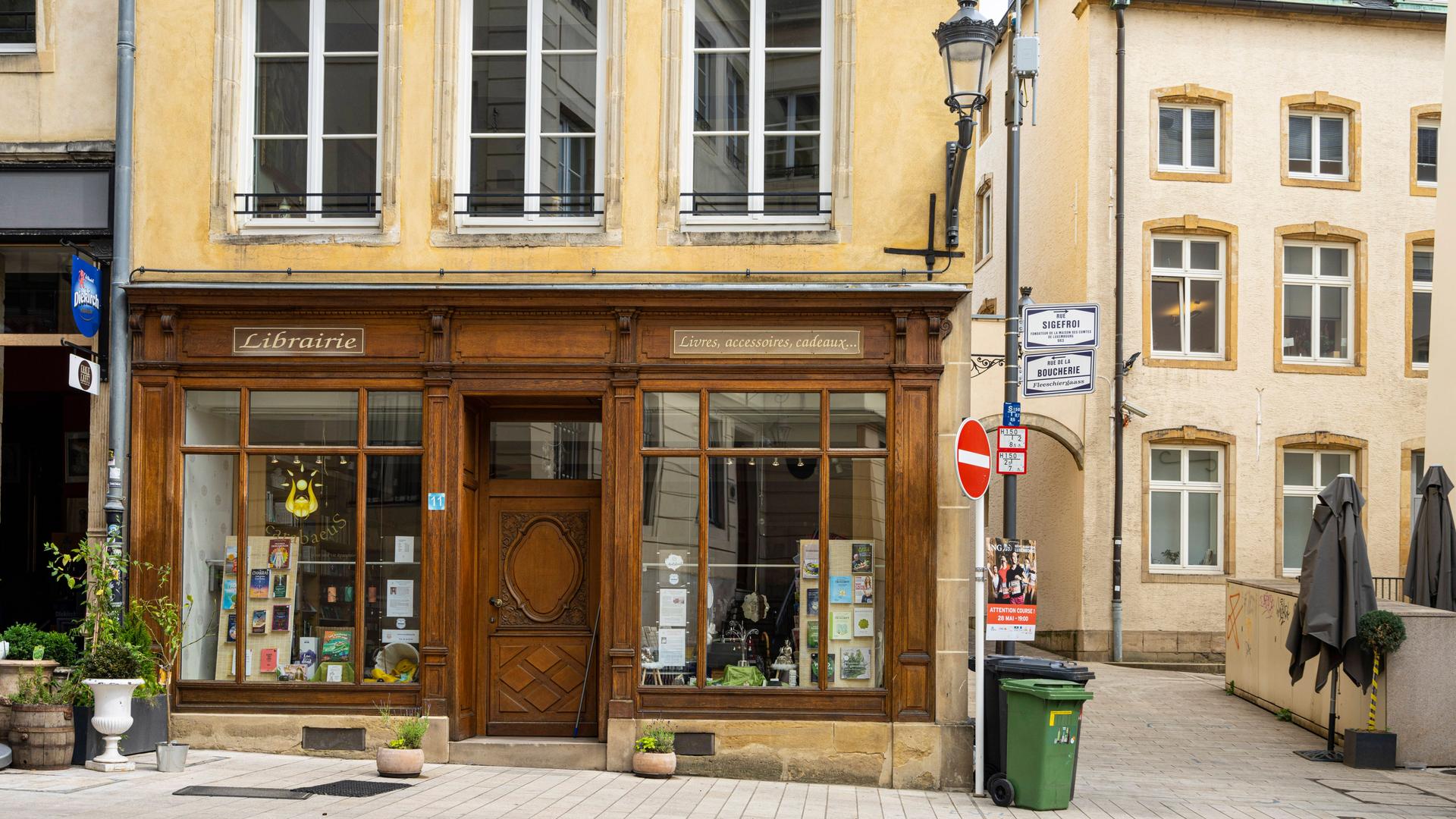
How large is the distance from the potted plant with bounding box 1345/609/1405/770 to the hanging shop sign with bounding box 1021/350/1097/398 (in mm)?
4435

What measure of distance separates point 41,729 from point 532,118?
20.8ft

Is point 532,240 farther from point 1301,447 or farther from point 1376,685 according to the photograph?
point 1301,447

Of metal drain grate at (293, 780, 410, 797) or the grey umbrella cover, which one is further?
the grey umbrella cover

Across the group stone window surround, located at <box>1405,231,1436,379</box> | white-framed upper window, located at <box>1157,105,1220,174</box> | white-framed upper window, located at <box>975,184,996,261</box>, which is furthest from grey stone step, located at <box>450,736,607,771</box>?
white-framed upper window, located at <box>975,184,996,261</box>

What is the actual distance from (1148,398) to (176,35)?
631 inches

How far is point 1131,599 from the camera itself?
23.7 m

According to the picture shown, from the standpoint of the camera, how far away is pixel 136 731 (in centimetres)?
1182

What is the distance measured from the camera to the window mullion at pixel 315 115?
13328 millimetres

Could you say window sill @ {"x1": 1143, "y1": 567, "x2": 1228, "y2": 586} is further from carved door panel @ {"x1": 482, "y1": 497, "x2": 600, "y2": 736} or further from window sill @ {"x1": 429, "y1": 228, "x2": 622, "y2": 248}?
window sill @ {"x1": 429, "y1": 228, "x2": 622, "y2": 248}

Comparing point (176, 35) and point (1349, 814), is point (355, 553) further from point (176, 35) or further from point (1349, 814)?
point (1349, 814)

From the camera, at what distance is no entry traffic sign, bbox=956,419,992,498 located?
469 inches

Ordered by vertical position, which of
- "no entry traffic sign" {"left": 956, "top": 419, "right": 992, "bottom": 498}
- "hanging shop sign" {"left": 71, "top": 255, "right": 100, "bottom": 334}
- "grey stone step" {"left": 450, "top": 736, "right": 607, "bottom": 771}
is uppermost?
"hanging shop sign" {"left": 71, "top": 255, "right": 100, "bottom": 334}

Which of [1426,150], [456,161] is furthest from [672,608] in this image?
[1426,150]

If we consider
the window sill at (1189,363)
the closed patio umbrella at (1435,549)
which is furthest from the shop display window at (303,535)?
the window sill at (1189,363)
